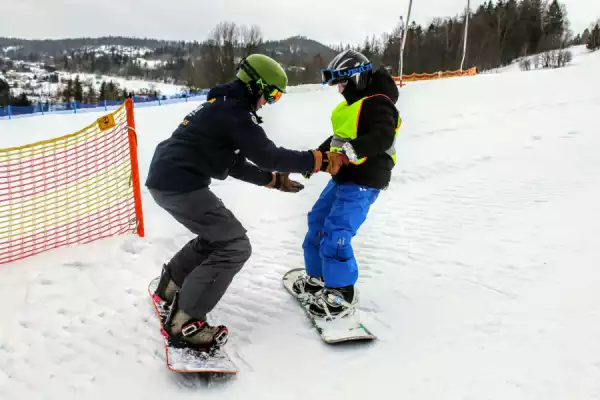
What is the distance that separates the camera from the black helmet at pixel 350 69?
3332 mm

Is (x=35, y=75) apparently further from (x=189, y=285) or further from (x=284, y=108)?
(x=189, y=285)

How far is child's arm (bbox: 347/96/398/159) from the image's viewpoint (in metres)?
3.15

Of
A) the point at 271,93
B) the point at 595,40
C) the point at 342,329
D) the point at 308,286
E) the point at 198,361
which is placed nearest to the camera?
the point at 198,361

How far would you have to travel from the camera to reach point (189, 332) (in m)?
2.88

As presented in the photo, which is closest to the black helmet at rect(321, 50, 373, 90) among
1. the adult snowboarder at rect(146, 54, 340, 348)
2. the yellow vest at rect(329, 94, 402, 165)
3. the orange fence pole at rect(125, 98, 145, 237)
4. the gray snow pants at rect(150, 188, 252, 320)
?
the yellow vest at rect(329, 94, 402, 165)

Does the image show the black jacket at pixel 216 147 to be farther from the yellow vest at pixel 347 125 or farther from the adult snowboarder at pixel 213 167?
the yellow vest at pixel 347 125

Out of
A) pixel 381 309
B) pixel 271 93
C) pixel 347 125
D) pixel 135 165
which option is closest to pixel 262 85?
pixel 271 93

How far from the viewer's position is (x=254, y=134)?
2.83m

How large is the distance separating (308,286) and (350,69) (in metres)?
1.92

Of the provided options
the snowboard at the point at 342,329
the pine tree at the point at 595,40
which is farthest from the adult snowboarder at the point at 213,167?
the pine tree at the point at 595,40

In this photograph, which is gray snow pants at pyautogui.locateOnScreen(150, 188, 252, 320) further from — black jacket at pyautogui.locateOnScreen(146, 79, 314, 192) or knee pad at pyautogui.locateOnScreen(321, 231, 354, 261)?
knee pad at pyautogui.locateOnScreen(321, 231, 354, 261)

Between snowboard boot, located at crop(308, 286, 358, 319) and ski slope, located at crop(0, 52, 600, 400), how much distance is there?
7.2 inches

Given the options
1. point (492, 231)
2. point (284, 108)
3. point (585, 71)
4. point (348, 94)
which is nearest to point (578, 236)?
point (492, 231)

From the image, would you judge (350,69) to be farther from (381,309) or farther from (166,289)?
(166,289)
